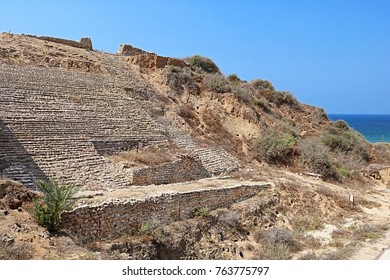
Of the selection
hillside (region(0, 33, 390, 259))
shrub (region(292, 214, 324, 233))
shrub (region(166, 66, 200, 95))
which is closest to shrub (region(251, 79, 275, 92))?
hillside (region(0, 33, 390, 259))

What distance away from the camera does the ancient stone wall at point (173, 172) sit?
13969 mm

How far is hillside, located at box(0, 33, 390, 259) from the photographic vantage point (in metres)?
10.3

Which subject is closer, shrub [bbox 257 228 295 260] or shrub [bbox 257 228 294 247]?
shrub [bbox 257 228 295 260]

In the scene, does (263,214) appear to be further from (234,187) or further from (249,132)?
(249,132)

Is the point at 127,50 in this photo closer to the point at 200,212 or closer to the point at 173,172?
the point at 173,172

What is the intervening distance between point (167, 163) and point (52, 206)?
270 inches

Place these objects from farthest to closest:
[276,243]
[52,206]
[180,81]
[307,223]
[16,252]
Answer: [180,81] → [307,223] → [276,243] → [52,206] → [16,252]

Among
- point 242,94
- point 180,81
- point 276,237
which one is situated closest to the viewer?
point 276,237

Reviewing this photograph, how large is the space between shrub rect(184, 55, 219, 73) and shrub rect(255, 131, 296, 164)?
32.3 feet

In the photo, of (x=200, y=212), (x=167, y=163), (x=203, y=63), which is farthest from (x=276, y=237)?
(x=203, y=63)

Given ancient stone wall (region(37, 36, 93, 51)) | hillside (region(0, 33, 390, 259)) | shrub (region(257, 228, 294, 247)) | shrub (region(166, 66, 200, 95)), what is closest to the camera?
hillside (region(0, 33, 390, 259))

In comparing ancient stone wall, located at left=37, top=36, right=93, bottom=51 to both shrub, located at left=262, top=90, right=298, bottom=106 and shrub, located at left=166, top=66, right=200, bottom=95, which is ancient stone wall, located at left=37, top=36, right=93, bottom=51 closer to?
shrub, located at left=166, top=66, right=200, bottom=95

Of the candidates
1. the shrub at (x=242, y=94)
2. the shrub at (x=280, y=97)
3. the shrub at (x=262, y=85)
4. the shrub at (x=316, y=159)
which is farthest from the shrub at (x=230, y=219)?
the shrub at (x=262, y=85)

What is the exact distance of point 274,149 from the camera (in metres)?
20.8
